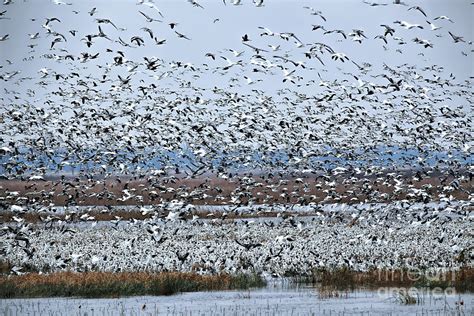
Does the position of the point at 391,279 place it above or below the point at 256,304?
above

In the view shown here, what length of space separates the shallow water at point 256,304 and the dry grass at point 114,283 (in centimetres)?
44

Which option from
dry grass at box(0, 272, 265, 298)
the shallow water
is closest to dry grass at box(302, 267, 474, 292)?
the shallow water

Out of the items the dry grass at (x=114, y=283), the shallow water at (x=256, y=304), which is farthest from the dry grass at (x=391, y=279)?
the dry grass at (x=114, y=283)

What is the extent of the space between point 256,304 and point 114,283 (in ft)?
14.3

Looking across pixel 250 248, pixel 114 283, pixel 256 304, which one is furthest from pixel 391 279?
pixel 114 283

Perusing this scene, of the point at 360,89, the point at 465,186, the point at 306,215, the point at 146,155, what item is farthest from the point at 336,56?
the point at 465,186

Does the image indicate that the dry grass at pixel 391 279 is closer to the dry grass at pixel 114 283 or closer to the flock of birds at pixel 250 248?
the flock of birds at pixel 250 248

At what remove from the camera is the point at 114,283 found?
27.0 meters

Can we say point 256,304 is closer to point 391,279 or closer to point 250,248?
point 391,279

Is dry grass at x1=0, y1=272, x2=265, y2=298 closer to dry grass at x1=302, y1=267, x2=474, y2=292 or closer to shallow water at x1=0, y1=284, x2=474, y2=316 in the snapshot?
shallow water at x1=0, y1=284, x2=474, y2=316

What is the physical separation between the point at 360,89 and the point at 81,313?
16685 millimetres

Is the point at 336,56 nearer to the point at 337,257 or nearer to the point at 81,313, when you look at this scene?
the point at 337,257

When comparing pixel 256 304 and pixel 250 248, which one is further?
pixel 250 248

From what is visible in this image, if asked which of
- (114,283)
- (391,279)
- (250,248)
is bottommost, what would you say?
(114,283)
